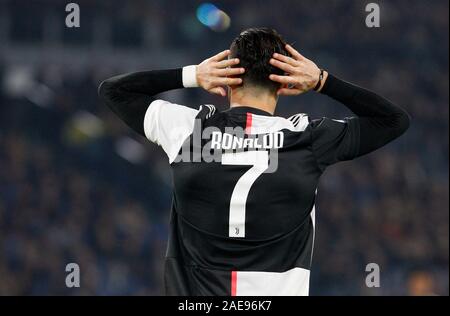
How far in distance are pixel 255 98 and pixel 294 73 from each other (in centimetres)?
15

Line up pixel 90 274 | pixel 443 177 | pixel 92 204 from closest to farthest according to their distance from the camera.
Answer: pixel 90 274 → pixel 92 204 → pixel 443 177

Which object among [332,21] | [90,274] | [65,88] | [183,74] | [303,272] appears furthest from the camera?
[332,21]

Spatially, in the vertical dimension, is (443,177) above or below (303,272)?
above

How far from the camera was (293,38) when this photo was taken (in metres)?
12.4

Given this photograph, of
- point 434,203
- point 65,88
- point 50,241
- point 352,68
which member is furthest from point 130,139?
point 434,203

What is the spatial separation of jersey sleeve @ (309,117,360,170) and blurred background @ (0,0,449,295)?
629 cm

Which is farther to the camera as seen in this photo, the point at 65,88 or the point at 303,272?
the point at 65,88

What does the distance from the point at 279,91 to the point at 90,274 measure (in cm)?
668

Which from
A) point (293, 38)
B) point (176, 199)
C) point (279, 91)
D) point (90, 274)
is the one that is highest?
point (293, 38)

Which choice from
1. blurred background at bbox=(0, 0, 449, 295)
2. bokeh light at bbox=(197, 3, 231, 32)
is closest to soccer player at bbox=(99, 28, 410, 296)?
bokeh light at bbox=(197, 3, 231, 32)

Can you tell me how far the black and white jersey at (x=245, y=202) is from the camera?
2662 mm

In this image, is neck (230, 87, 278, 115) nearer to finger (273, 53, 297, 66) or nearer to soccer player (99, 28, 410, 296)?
soccer player (99, 28, 410, 296)

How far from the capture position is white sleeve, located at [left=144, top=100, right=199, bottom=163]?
9.09 ft

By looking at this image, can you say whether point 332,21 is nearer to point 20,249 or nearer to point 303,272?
point 20,249
